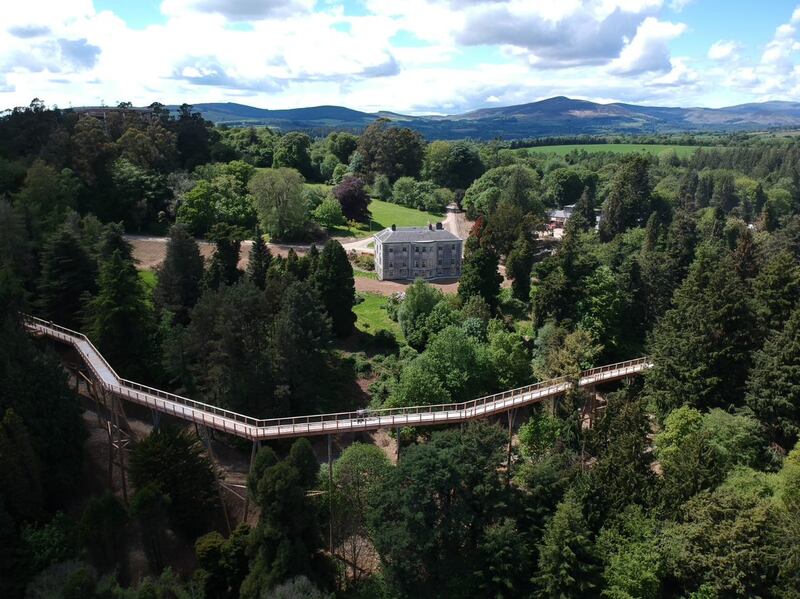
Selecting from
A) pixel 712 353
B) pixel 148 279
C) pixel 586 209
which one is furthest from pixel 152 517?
pixel 586 209

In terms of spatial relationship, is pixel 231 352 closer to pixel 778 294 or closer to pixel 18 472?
pixel 18 472

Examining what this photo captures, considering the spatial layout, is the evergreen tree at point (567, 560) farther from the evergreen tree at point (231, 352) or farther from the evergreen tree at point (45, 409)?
the evergreen tree at point (45, 409)

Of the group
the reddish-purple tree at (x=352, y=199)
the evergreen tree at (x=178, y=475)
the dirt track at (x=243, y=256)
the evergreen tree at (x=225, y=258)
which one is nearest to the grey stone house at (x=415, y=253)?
the dirt track at (x=243, y=256)

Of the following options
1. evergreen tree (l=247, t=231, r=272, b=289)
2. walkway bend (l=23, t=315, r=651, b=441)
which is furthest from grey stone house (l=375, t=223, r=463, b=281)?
walkway bend (l=23, t=315, r=651, b=441)

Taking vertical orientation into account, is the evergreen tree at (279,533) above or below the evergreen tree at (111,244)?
below

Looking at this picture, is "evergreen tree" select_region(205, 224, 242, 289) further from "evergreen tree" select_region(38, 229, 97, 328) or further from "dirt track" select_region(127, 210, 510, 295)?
"evergreen tree" select_region(38, 229, 97, 328)

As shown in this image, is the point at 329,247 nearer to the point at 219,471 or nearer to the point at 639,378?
the point at 219,471

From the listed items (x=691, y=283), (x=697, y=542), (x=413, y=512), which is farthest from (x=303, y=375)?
(x=691, y=283)
